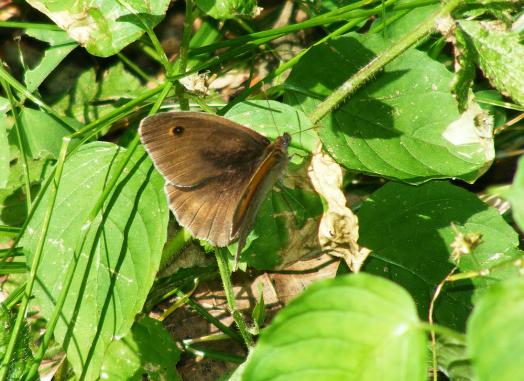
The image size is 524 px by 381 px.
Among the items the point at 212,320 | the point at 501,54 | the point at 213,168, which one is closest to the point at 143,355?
the point at 212,320

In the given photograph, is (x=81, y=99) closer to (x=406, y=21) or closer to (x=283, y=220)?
(x=283, y=220)

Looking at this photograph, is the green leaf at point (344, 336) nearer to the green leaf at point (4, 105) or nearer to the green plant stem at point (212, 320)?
the green plant stem at point (212, 320)

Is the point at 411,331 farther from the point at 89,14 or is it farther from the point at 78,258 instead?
the point at 89,14

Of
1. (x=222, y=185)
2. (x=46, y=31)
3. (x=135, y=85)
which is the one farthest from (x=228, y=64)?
(x=222, y=185)

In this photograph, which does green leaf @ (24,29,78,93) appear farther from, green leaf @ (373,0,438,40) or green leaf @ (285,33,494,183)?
green leaf @ (373,0,438,40)

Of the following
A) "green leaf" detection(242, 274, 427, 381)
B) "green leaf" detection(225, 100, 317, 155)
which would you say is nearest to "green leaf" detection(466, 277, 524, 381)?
"green leaf" detection(242, 274, 427, 381)

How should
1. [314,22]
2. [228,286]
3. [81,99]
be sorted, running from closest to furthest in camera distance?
1. [228,286]
2. [314,22]
3. [81,99]
